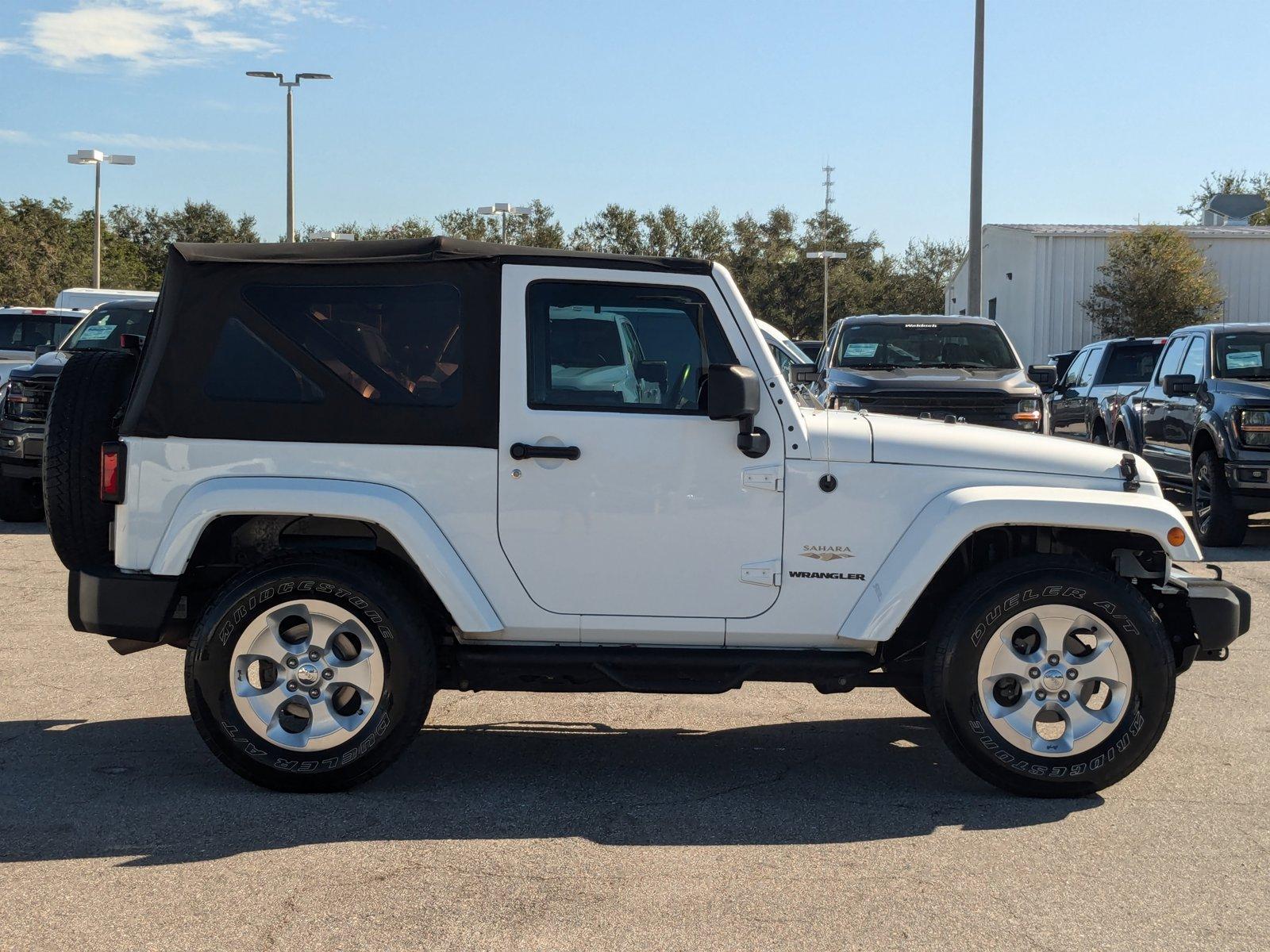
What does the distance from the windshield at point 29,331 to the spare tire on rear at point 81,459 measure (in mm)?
13635

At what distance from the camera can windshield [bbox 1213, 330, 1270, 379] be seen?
1228cm

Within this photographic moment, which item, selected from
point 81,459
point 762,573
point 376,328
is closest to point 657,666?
point 762,573

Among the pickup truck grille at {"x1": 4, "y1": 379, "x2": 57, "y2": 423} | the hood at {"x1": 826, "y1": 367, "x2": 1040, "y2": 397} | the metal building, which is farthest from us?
the metal building

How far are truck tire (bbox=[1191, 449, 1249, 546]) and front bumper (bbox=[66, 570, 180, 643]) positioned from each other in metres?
9.63

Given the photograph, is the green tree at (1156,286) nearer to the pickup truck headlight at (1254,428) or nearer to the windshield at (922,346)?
the windshield at (922,346)

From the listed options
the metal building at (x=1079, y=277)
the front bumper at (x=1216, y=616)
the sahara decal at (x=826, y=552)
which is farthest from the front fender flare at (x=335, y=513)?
the metal building at (x=1079, y=277)

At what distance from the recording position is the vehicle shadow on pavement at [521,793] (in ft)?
14.9

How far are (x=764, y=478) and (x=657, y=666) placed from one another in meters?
0.79

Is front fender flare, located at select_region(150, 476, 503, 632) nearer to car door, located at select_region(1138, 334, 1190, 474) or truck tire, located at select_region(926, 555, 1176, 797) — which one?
truck tire, located at select_region(926, 555, 1176, 797)

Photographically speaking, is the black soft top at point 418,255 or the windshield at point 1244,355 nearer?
the black soft top at point 418,255

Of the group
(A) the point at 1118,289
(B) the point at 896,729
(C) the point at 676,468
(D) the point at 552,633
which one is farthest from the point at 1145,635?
(A) the point at 1118,289

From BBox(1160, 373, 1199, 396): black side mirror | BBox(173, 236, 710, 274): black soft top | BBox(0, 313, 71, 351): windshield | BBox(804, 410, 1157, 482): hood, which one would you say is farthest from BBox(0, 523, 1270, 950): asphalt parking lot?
BBox(0, 313, 71, 351): windshield

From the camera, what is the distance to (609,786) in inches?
201

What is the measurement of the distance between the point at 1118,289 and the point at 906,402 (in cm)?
2547
